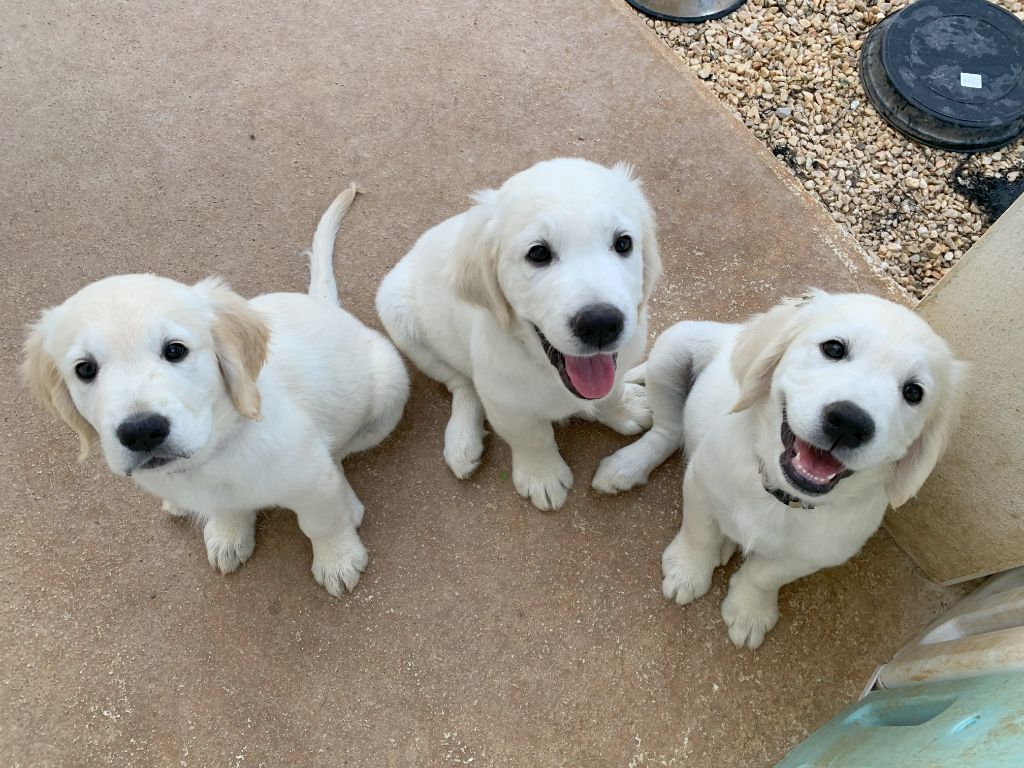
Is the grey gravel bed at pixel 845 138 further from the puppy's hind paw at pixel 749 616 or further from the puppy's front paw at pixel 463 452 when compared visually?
the puppy's front paw at pixel 463 452

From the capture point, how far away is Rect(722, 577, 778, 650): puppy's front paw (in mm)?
2670

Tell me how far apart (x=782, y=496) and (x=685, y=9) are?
3438 mm

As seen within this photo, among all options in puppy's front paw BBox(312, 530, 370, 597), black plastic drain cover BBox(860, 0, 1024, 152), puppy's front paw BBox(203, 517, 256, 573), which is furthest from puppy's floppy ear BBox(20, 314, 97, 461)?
black plastic drain cover BBox(860, 0, 1024, 152)

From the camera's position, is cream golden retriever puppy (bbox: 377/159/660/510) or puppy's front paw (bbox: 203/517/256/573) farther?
puppy's front paw (bbox: 203/517/256/573)

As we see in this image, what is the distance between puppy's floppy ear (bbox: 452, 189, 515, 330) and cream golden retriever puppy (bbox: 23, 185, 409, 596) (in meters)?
0.62

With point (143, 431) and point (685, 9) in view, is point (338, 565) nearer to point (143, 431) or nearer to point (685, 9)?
point (143, 431)

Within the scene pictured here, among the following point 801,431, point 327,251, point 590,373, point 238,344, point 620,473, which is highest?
point 238,344

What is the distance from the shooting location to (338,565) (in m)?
2.80

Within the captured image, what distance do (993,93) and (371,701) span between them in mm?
4279

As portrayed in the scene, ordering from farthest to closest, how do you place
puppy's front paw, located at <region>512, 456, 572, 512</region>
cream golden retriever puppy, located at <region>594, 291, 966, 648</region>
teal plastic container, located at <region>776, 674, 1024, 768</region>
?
puppy's front paw, located at <region>512, 456, 572, 512</region>
cream golden retriever puppy, located at <region>594, 291, 966, 648</region>
teal plastic container, located at <region>776, 674, 1024, 768</region>

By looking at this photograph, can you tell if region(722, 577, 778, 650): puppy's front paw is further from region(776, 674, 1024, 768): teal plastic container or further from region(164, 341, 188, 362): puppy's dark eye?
region(164, 341, 188, 362): puppy's dark eye


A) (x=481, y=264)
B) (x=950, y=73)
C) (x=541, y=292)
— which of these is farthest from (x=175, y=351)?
(x=950, y=73)

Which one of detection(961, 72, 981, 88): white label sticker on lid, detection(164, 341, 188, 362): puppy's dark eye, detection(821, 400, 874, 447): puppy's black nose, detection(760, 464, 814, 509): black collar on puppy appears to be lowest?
detection(961, 72, 981, 88): white label sticker on lid

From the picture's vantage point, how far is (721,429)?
7.32 feet
